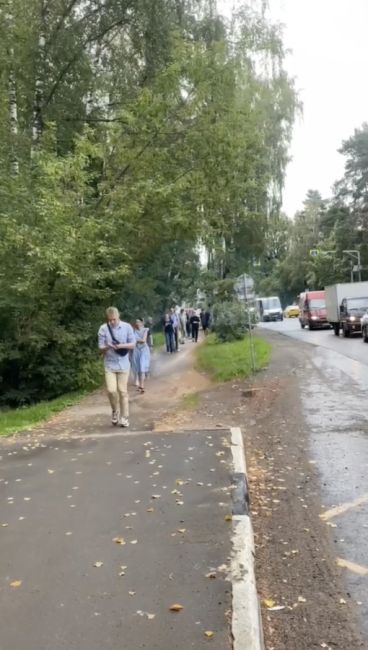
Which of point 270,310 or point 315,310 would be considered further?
point 270,310

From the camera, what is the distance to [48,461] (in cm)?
764

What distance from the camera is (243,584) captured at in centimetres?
401

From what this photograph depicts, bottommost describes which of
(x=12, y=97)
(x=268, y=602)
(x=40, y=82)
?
(x=268, y=602)

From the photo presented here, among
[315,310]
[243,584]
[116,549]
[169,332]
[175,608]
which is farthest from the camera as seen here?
[315,310]

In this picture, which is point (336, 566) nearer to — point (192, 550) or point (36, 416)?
point (192, 550)

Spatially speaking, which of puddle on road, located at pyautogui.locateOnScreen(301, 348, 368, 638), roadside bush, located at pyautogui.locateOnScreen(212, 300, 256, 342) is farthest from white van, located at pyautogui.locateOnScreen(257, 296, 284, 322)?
puddle on road, located at pyautogui.locateOnScreen(301, 348, 368, 638)

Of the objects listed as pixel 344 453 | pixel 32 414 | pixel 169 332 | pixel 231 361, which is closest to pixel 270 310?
pixel 169 332

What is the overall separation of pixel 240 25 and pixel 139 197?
8475mm

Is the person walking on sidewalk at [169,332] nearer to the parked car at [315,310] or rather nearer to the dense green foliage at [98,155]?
the dense green foliage at [98,155]

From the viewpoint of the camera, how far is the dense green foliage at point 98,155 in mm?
13398

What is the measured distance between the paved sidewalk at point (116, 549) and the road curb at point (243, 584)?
6 cm

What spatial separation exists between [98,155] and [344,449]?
989 centimetres

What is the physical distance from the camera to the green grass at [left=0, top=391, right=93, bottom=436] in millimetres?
10698

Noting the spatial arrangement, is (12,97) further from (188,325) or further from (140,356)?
(188,325)
